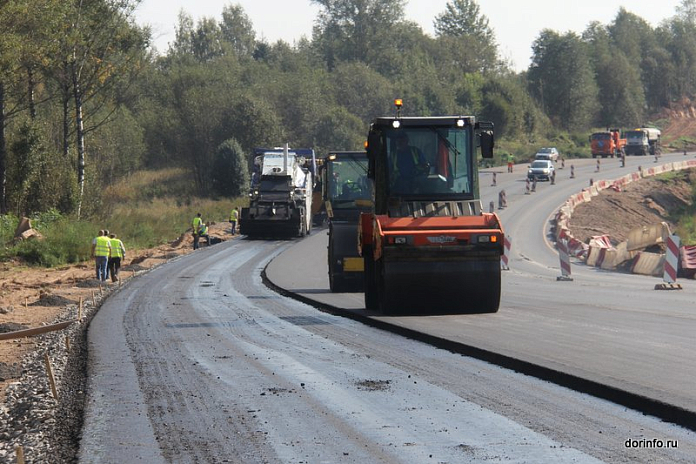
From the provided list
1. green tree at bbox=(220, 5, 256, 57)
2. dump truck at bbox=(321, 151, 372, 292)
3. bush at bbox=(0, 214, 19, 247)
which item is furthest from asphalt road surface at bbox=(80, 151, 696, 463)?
green tree at bbox=(220, 5, 256, 57)

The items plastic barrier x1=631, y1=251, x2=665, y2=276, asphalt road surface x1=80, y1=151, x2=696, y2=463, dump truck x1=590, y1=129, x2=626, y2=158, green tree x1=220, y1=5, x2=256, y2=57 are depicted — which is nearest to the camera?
asphalt road surface x1=80, y1=151, x2=696, y2=463

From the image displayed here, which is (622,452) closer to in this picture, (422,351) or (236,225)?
(422,351)

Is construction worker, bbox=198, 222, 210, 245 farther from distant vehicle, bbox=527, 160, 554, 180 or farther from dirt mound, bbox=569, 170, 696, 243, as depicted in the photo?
distant vehicle, bbox=527, 160, 554, 180

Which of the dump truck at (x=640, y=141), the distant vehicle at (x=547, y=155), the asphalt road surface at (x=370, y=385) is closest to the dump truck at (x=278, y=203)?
the asphalt road surface at (x=370, y=385)

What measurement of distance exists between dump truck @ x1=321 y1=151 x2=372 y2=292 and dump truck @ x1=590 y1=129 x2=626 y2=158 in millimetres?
69515

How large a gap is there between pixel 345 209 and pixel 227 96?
5848 centimetres

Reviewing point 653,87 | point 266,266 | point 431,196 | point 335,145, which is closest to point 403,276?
point 431,196

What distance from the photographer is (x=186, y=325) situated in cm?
1638

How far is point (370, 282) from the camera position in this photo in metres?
17.3

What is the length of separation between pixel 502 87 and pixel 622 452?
102 meters

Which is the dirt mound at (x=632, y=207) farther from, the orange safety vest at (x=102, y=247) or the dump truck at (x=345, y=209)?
the orange safety vest at (x=102, y=247)

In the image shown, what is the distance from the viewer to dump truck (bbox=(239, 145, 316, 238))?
140 feet

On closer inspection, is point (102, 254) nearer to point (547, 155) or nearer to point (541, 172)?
point (541, 172)

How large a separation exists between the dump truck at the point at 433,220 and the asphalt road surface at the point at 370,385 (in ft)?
1.59
